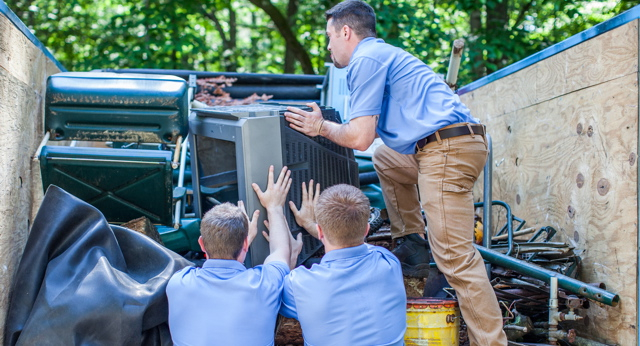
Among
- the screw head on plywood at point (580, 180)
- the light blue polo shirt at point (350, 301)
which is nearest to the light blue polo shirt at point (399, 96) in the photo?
the light blue polo shirt at point (350, 301)

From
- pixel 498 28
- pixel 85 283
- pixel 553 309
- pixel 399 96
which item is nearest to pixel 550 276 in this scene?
pixel 553 309

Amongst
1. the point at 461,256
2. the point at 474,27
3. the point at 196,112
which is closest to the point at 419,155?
the point at 461,256

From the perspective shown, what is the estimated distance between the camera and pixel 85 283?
2.37 metres

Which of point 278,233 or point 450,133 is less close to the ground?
point 450,133

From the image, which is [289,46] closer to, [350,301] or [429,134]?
[429,134]

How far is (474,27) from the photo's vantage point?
10.2 metres

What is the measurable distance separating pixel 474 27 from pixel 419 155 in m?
7.99

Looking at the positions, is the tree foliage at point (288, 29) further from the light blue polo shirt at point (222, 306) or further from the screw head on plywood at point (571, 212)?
→ the light blue polo shirt at point (222, 306)

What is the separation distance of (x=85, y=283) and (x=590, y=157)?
8.55 feet

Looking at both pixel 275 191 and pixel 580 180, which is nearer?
pixel 275 191

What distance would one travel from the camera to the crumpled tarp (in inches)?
91.3

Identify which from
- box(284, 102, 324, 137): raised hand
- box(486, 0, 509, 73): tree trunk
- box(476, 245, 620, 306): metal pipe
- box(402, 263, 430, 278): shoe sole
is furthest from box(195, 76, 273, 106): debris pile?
box(486, 0, 509, 73): tree trunk

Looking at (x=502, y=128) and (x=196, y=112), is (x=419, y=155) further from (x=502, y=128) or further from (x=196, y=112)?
(x=502, y=128)

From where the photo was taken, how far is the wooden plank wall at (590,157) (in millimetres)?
2799
